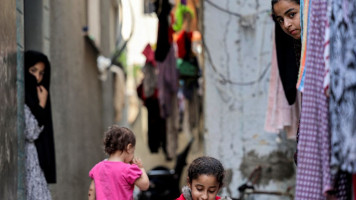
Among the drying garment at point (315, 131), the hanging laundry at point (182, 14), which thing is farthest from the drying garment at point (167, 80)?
the drying garment at point (315, 131)

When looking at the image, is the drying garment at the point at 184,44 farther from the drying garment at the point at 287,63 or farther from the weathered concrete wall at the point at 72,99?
the drying garment at the point at 287,63

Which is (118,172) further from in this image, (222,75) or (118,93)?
(118,93)

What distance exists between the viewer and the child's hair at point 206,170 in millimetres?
4574

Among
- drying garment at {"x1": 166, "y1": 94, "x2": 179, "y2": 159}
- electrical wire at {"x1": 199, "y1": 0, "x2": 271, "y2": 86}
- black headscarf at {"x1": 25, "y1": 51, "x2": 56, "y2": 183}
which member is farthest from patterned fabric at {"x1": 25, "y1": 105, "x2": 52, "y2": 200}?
drying garment at {"x1": 166, "y1": 94, "x2": 179, "y2": 159}

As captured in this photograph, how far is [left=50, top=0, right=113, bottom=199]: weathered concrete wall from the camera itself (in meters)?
7.12

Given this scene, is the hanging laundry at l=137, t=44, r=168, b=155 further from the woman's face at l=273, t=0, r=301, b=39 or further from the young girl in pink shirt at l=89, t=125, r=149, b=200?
the woman's face at l=273, t=0, r=301, b=39

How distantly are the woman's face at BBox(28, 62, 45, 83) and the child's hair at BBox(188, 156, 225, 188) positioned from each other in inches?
78.7

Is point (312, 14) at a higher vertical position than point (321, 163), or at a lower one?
higher

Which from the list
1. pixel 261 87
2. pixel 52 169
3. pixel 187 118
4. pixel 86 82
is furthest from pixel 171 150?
pixel 52 169

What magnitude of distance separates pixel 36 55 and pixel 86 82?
3839 millimetres

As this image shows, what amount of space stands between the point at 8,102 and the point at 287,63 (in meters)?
2.28

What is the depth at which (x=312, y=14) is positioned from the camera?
3.37 meters

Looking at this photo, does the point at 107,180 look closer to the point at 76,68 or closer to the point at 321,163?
the point at 321,163

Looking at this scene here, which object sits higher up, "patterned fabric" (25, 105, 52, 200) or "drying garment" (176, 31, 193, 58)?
"drying garment" (176, 31, 193, 58)
